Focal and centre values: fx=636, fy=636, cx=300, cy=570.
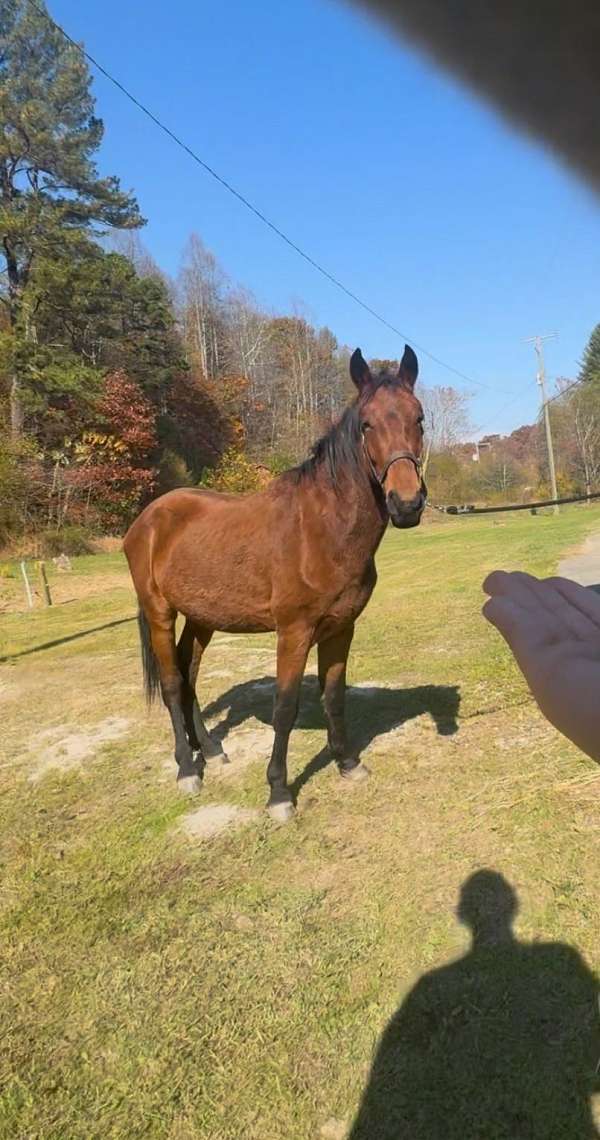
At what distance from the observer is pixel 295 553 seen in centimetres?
330

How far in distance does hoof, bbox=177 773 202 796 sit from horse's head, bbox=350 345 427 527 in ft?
6.41

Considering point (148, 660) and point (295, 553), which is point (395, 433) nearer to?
point (295, 553)

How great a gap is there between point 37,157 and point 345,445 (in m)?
25.0

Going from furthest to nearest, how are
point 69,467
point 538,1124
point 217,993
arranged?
1. point 69,467
2. point 217,993
3. point 538,1124

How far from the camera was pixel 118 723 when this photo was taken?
4.94 m

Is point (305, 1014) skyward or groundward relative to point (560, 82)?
groundward

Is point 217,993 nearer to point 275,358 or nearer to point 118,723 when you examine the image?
point 118,723

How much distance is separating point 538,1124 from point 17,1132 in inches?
54.4

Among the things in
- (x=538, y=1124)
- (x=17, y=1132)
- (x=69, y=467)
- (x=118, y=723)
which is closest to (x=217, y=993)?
(x=17, y=1132)

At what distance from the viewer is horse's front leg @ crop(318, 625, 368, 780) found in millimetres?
3592

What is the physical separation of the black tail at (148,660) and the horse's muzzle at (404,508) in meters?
2.13

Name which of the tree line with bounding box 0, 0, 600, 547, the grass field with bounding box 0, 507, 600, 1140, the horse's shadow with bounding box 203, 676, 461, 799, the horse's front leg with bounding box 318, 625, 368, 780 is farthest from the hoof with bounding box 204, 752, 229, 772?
the tree line with bounding box 0, 0, 600, 547

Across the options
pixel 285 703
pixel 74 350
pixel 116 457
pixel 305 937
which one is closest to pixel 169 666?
pixel 285 703

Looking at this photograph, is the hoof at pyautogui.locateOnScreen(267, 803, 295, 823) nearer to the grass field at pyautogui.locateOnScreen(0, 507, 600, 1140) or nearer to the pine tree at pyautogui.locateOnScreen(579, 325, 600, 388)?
the grass field at pyautogui.locateOnScreen(0, 507, 600, 1140)
